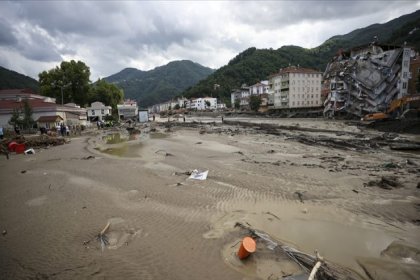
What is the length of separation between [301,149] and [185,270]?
61.6 ft

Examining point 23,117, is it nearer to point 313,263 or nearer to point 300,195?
point 300,195

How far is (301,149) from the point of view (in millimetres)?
22062

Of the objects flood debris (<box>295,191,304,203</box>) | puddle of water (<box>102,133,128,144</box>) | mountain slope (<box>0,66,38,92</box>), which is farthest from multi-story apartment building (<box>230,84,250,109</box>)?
flood debris (<box>295,191,304,203</box>)

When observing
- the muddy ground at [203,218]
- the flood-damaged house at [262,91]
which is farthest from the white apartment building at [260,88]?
the muddy ground at [203,218]

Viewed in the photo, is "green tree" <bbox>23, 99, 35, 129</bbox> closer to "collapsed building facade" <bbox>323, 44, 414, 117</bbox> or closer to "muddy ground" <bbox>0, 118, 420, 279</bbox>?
"muddy ground" <bbox>0, 118, 420, 279</bbox>

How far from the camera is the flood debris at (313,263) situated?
5223 mm

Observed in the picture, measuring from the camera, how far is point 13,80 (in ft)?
394

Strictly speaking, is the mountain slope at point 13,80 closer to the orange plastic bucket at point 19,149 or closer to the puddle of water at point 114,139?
the puddle of water at point 114,139

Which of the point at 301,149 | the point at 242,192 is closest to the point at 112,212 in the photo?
the point at 242,192

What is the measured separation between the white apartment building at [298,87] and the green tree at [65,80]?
65906 millimetres

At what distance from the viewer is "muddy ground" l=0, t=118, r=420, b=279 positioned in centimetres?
583

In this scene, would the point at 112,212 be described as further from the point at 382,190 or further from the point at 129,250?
the point at 382,190

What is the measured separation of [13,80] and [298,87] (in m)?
134

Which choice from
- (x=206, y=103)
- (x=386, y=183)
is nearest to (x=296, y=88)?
(x=206, y=103)
